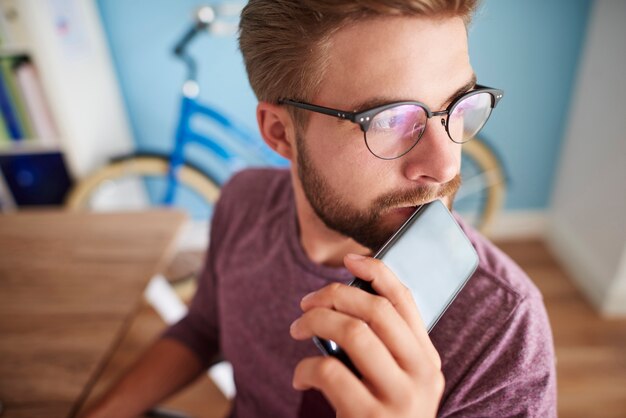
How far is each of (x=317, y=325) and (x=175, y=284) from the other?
78.1 inches

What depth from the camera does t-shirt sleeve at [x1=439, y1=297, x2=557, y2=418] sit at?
1.86ft

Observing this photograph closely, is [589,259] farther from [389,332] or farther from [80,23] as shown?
[80,23]

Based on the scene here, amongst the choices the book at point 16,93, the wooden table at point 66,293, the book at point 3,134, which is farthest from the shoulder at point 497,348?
the book at point 3,134

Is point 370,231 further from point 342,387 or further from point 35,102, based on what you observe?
point 35,102

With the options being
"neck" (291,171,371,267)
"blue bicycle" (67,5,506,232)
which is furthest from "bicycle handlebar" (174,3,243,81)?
"neck" (291,171,371,267)

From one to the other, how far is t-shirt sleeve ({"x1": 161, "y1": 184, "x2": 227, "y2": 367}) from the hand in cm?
58

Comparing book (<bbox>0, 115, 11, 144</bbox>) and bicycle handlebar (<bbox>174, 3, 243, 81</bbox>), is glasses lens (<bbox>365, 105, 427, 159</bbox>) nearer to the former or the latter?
bicycle handlebar (<bbox>174, 3, 243, 81</bbox>)

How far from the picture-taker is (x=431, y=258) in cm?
56

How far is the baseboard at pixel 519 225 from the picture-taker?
2318mm

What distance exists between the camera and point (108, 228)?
3.62 feet

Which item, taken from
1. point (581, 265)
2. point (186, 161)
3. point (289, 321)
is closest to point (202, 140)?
point (186, 161)

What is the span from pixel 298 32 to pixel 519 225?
2157 millimetres

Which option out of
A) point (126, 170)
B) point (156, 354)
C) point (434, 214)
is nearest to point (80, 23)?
point (126, 170)

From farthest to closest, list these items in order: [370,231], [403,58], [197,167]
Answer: [197,167]
[370,231]
[403,58]
